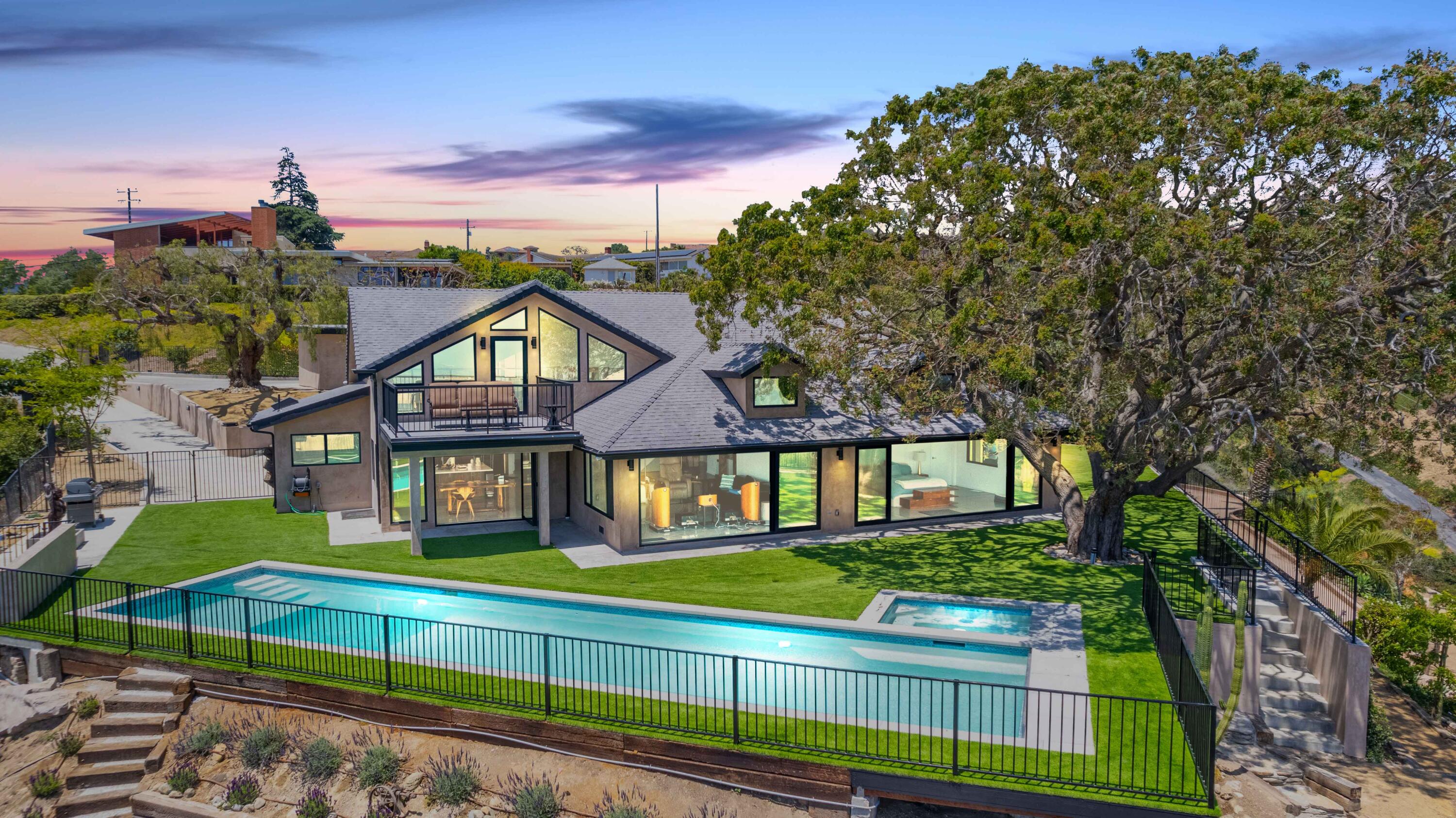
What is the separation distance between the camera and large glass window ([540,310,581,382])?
2577cm

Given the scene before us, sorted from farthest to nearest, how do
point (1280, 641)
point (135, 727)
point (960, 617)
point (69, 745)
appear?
point (960, 617), point (1280, 641), point (135, 727), point (69, 745)

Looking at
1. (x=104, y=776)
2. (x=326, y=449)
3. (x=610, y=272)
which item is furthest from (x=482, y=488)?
(x=610, y=272)

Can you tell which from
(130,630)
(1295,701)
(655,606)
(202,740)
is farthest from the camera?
(655,606)

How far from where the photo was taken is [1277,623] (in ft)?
58.4

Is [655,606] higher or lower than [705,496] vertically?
lower

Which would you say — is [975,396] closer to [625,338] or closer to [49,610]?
[625,338]

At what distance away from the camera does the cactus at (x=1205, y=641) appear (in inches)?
572

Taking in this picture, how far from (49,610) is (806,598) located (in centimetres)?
1387

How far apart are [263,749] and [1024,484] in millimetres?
20162

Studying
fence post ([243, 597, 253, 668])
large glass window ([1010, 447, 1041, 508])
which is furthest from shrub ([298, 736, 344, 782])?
large glass window ([1010, 447, 1041, 508])

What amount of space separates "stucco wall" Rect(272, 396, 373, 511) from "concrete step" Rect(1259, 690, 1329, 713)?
22326 mm

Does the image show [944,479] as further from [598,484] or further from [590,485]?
[590,485]

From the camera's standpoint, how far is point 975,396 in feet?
67.1

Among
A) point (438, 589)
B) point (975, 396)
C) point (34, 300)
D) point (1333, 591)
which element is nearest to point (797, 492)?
point (975, 396)
